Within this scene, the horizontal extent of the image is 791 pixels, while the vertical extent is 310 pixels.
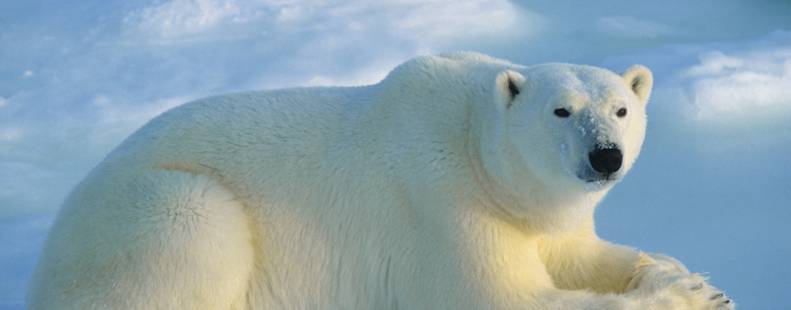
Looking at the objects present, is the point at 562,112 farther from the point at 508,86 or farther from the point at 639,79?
the point at 639,79

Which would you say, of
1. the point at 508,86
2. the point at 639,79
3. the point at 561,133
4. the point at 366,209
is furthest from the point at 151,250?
the point at 639,79

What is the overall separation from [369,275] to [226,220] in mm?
692

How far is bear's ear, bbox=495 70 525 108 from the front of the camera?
3.96m

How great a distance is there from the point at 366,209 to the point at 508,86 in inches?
34.4

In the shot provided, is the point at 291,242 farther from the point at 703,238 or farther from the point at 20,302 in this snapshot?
the point at 703,238

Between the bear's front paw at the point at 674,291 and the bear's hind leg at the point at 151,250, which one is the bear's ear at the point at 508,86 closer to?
the bear's front paw at the point at 674,291

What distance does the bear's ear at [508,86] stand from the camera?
3957 mm

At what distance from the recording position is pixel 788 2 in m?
13.2

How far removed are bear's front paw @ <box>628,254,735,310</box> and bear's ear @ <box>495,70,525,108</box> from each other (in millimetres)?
1026

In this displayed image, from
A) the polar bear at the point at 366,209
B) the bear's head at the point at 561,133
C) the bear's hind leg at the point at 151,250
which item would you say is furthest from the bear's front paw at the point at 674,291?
the bear's hind leg at the point at 151,250

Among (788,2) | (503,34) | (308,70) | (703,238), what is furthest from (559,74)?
(788,2)

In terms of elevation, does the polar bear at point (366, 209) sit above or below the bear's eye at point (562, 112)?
below

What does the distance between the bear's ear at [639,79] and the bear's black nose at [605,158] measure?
0.60 metres

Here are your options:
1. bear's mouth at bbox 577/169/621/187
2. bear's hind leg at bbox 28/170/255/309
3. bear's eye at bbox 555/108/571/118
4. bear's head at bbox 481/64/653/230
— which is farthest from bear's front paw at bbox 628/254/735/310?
bear's hind leg at bbox 28/170/255/309
